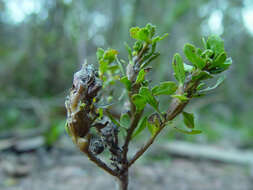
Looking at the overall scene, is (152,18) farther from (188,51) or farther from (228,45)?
(188,51)

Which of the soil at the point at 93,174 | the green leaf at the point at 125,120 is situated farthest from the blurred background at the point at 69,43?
the green leaf at the point at 125,120

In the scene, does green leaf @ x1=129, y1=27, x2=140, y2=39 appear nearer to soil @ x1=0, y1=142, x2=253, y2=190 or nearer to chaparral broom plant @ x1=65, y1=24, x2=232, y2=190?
chaparral broom plant @ x1=65, y1=24, x2=232, y2=190

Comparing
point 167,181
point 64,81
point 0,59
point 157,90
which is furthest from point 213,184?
point 0,59

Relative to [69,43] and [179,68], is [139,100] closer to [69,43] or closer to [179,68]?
[179,68]

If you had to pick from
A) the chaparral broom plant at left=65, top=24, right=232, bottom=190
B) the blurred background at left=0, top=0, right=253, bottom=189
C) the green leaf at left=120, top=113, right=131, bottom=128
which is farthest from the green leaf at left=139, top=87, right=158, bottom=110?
the blurred background at left=0, top=0, right=253, bottom=189

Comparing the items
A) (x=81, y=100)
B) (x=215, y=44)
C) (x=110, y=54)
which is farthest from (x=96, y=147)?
(x=215, y=44)

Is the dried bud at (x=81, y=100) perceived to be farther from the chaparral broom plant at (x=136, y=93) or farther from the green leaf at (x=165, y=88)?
the green leaf at (x=165, y=88)

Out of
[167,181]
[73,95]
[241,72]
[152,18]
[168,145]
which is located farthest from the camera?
[241,72]
